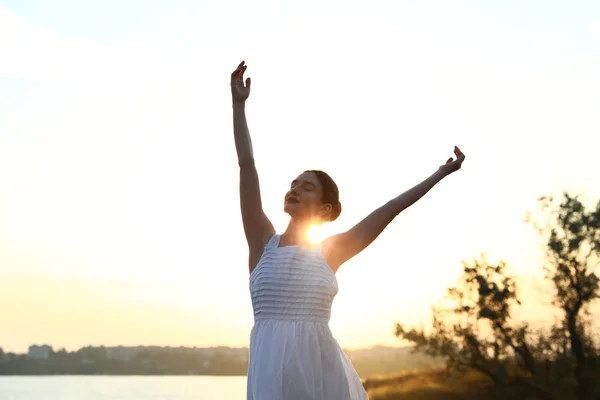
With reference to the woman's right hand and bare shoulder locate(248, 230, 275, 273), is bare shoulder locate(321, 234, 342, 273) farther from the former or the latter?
the woman's right hand

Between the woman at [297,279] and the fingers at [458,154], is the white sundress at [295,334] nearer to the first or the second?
the woman at [297,279]

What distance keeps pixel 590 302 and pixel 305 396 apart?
65.0 feet

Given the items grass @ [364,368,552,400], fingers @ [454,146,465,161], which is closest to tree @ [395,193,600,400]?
grass @ [364,368,552,400]

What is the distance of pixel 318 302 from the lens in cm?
384

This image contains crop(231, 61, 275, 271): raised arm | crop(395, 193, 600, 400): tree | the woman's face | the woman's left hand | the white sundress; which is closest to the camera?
the white sundress

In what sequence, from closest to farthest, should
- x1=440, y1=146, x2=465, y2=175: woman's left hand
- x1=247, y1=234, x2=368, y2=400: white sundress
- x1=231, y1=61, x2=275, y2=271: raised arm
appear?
1. x1=247, y1=234, x2=368, y2=400: white sundress
2. x1=231, y1=61, x2=275, y2=271: raised arm
3. x1=440, y1=146, x2=465, y2=175: woman's left hand

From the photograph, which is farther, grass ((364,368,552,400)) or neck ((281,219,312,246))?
grass ((364,368,552,400))

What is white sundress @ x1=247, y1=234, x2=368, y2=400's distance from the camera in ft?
12.0

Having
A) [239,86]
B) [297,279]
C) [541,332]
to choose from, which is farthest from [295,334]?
[541,332]

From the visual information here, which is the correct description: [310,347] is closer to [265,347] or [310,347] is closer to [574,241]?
[265,347]

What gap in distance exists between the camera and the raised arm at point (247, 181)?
386 centimetres

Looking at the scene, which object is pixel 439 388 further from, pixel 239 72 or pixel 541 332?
pixel 239 72

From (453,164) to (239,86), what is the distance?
3.85ft

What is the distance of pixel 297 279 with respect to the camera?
3.79m
